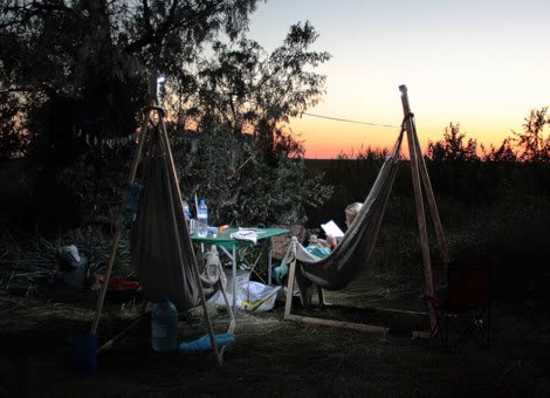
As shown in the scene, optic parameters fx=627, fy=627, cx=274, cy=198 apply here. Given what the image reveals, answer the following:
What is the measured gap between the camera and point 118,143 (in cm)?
787

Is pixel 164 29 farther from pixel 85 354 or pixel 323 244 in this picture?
pixel 85 354

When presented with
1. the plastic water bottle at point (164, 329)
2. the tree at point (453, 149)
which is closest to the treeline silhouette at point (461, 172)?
the tree at point (453, 149)

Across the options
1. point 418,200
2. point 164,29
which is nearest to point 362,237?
point 418,200

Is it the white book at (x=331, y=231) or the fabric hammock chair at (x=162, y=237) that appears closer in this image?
the fabric hammock chair at (x=162, y=237)

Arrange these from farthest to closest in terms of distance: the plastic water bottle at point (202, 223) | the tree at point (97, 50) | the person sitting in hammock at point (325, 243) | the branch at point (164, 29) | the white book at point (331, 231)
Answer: the branch at point (164, 29) < the tree at point (97, 50) < the white book at point (331, 231) < the person sitting in hammock at point (325, 243) < the plastic water bottle at point (202, 223)

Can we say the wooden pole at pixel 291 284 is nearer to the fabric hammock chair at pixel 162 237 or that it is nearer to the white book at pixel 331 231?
the white book at pixel 331 231

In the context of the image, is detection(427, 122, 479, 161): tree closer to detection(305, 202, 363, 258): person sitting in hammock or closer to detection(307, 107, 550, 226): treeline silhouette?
detection(307, 107, 550, 226): treeline silhouette

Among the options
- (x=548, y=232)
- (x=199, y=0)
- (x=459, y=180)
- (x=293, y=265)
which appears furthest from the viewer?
(x=459, y=180)

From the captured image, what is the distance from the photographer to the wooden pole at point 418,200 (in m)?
4.65

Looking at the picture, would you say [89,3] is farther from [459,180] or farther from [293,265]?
[459,180]

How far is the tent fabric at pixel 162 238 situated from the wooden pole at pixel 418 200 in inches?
67.6

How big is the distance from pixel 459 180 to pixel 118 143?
23.8 feet

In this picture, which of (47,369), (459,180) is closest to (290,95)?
(459,180)

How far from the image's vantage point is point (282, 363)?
4.05 metres
